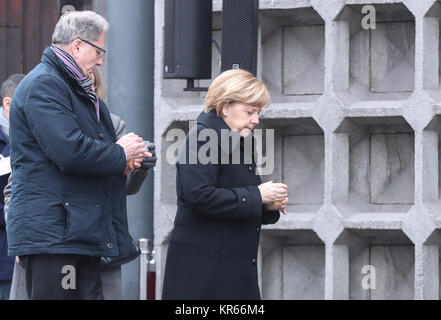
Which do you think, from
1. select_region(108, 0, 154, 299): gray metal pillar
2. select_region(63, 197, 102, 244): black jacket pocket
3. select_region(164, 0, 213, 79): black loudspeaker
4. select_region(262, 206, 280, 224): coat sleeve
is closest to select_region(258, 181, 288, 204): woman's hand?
select_region(262, 206, 280, 224): coat sleeve

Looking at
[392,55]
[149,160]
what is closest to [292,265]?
[392,55]

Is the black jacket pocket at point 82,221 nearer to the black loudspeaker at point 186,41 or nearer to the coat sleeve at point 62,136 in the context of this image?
the coat sleeve at point 62,136

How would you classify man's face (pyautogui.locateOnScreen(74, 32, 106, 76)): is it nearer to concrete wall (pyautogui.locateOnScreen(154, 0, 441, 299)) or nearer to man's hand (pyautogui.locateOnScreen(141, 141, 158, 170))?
man's hand (pyautogui.locateOnScreen(141, 141, 158, 170))

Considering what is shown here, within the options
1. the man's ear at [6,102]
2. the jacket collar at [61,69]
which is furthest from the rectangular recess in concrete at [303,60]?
the jacket collar at [61,69]

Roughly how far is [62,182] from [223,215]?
594 millimetres

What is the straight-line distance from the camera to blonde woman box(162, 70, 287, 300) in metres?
4.62

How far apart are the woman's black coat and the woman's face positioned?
0.12 feet

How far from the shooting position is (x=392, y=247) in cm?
625

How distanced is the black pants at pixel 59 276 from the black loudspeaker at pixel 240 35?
4.16 ft

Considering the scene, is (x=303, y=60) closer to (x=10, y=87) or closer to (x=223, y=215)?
(x=10, y=87)

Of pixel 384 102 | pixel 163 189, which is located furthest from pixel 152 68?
pixel 384 102

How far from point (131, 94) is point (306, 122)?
99cm

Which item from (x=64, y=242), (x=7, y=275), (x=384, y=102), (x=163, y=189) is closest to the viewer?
(x=64, y=242)

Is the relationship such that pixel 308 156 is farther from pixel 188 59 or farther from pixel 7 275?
pixel 7 275
